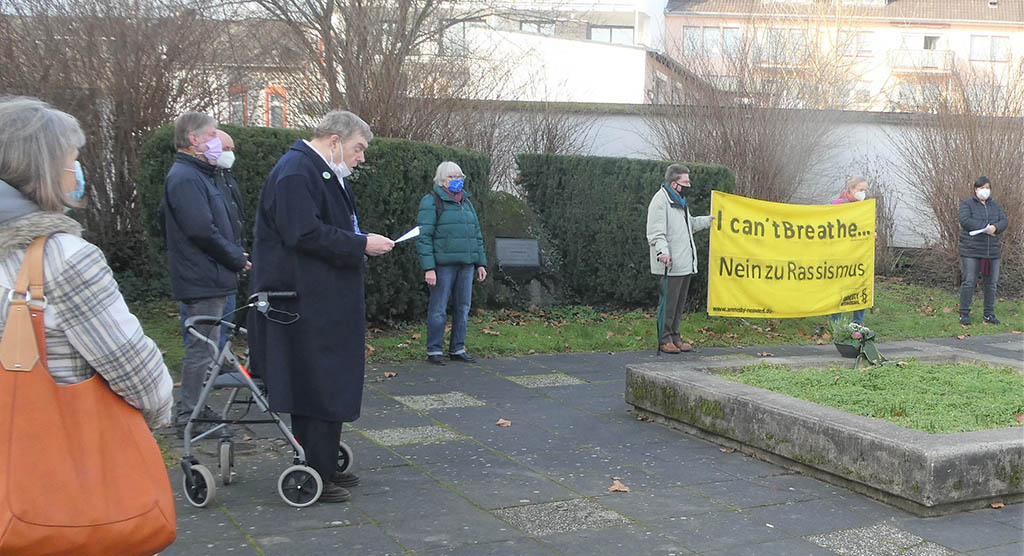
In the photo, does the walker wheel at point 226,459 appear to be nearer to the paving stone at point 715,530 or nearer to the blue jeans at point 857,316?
the paving stone at point 715,530

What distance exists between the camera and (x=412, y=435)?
22.0 feet

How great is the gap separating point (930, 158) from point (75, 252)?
1676 centimetres

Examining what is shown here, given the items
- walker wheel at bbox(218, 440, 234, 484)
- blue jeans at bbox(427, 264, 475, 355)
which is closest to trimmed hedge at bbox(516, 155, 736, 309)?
blue jeans at bbox(427, 264, 475, 355)

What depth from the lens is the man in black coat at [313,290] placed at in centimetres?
490

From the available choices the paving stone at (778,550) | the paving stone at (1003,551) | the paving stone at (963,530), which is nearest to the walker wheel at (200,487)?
the paving stone at (778,550)

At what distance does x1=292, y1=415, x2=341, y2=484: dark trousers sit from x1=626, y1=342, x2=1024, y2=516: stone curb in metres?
2.65

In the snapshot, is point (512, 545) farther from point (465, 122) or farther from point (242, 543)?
point (465, 122)

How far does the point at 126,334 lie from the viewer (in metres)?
2.75

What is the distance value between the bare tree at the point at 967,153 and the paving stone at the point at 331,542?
14.6m

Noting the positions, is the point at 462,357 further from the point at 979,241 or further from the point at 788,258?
the point at 979,241

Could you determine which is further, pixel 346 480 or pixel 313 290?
pixel 346 480

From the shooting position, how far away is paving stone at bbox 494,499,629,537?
16.0ft

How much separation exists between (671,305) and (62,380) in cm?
825

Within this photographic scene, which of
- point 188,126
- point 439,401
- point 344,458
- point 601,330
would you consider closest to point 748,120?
point 601,330
